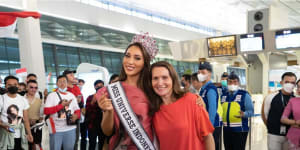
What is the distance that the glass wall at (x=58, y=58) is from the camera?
12.0 m

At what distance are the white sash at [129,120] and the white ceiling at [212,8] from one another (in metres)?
16.2

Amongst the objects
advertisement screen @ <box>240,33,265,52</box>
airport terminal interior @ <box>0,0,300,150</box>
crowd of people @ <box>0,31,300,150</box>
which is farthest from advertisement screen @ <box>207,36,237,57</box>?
crowd of people @ <box>0,31,300,150</box>

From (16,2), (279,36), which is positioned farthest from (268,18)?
(16,2)

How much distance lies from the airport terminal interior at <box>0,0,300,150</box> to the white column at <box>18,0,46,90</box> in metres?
0.03

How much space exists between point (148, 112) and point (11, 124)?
296 cm

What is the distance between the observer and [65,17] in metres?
14.0

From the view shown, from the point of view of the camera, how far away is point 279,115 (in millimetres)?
3816

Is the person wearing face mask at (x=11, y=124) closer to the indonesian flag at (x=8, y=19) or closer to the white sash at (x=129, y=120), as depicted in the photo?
the indonesian flag at (x=8, y=19)

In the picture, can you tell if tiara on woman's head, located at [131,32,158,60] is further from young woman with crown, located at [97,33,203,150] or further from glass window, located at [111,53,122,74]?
glass window, located at [111,53,122,74]

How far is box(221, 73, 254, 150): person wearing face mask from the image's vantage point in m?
4.27

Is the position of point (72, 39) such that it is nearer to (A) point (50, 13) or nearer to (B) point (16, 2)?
(A) point (50, 13)

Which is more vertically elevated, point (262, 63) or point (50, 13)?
point (50, 13)

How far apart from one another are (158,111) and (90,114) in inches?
115

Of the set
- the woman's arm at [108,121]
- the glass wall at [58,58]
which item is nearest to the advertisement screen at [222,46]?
the glass wall at [58,58]
